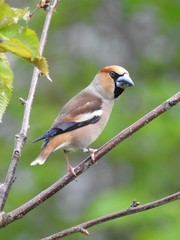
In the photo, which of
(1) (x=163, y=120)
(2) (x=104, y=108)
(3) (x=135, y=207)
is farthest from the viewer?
(1) (x=163, y=120)

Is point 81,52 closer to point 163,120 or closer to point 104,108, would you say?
point 163,120

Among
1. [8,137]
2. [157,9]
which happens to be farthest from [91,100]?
[157,9]

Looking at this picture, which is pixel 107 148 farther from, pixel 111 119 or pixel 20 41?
pixel 111 119

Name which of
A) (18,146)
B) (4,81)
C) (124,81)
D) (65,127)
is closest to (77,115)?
(65,127)

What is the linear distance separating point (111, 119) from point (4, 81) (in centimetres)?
501

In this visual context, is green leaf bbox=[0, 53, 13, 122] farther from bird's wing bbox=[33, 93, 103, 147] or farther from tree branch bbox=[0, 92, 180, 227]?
bird's wing bbox=[33, 93, 103, 147]

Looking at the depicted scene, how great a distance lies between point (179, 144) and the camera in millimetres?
7656

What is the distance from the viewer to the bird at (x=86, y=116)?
4.25 meters

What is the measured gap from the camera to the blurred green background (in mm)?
7352

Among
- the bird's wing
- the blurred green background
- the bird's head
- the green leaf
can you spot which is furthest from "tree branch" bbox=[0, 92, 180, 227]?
the blurred green background

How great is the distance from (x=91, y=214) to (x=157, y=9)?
3.61 metres

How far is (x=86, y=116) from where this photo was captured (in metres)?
4.61

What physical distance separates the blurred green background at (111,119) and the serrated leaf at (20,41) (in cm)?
358

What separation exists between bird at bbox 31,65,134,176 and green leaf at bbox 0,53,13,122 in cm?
134
